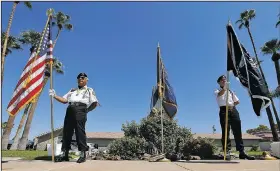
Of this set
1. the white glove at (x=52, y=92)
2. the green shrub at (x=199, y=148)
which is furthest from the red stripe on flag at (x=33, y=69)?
the green shrub at (x=199, y=148)

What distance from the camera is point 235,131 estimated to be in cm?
616

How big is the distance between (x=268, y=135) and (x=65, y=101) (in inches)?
2541

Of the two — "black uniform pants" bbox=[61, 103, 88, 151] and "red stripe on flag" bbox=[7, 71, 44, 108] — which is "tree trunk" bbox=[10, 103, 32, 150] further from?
"black uniform pants" bbox=[61, 103, 88, 151]

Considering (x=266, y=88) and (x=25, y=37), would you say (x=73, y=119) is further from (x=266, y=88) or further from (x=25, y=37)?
(x=25, y=37)

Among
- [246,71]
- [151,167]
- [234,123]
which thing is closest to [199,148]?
[234,123]

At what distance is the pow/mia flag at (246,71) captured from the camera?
5.31 metres

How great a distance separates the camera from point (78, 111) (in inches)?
211

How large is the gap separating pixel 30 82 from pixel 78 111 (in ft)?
3.59

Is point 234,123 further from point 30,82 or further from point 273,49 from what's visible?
point 273,49

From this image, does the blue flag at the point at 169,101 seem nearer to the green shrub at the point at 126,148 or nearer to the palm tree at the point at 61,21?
the green shrub at the point at 126,148

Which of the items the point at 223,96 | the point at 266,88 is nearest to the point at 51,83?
the point at 223,96

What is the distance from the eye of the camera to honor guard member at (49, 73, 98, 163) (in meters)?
5.33

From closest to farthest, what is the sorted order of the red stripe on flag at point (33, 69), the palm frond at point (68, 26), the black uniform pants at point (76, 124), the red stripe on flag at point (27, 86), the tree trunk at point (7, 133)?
the black uniform pants at point (76, 124)
the red stripe on flag at point (27, 86)
the red stripe on flag at point (33, 69)
the tree trunk at point (7, 133)
the palm frond at point (68, 26)

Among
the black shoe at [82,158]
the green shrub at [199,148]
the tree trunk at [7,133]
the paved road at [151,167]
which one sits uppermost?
the tree trunk at [7,133]
